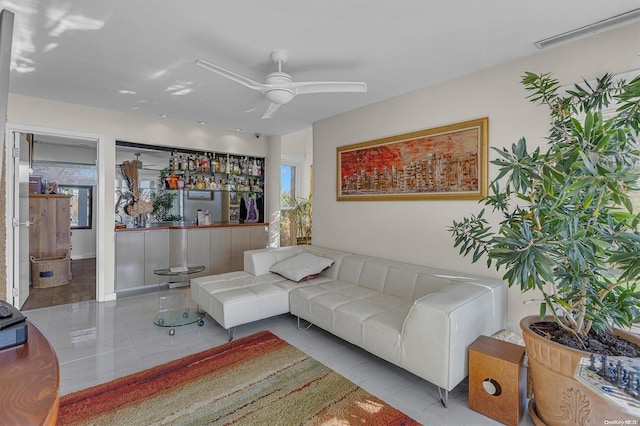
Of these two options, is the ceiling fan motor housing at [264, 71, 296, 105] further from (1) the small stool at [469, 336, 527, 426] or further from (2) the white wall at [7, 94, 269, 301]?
(2) the white wall at [7, 94, 269, 301]

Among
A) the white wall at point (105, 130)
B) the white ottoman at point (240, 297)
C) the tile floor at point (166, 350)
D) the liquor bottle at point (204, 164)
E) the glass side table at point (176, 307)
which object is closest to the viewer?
the tile floor at point (166, 350)

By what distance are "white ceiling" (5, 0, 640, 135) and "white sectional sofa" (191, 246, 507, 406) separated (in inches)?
71.1

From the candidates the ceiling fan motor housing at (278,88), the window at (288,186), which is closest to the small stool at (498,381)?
the ceiling fan motor housing at (278,88)

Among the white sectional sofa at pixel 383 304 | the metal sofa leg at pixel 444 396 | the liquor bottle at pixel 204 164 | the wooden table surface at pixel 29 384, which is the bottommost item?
the metal sofa leg at pixel 444 396

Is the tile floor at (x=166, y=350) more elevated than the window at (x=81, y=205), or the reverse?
the window at (x=81, y=205)

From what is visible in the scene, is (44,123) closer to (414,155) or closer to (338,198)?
(338,198)

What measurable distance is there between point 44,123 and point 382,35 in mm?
3841

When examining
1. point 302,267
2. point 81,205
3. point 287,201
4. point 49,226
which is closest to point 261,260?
point 302,267

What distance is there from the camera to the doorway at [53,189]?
11.5 ft

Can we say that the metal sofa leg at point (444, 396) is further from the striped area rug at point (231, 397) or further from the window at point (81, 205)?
the window at point (81, 205)

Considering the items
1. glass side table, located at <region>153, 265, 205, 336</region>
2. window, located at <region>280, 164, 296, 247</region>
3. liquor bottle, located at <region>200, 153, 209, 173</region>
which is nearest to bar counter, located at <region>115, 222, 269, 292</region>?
glass side table, located at <region>153, 265, 205, 336</region>

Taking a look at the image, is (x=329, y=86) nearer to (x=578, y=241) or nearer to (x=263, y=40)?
(x=263, y=40)

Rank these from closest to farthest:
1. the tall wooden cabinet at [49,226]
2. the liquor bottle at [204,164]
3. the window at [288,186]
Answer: the tall wooden cabinet at [49,226] → the liquor bottle at [204,164] → the window at [288,186]

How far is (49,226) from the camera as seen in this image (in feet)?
16.5
